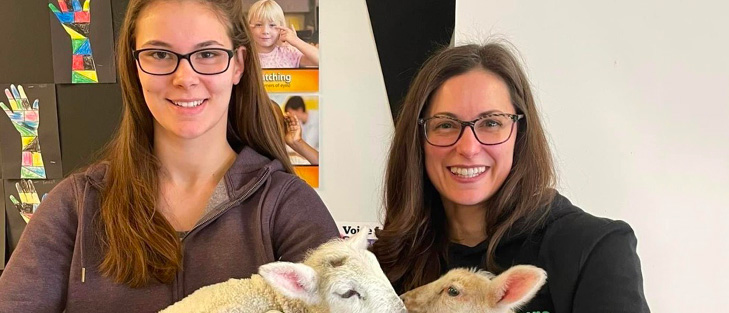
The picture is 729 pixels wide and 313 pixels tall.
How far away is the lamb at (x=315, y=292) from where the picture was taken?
107 centimetres

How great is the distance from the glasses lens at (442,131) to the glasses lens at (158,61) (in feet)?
2.16

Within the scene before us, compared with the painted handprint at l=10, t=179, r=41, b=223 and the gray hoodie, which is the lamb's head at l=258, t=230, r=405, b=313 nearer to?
the gray hoodie

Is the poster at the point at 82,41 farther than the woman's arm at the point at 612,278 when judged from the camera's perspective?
Yes

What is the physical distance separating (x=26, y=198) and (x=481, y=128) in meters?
2.51

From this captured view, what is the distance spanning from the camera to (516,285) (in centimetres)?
117

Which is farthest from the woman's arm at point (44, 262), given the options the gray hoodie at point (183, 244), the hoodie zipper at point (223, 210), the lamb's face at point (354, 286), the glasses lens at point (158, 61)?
the lamb's face at point (354, 286)

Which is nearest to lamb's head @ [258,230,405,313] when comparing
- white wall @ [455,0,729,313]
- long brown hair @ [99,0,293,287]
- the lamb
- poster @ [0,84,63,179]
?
the lamb

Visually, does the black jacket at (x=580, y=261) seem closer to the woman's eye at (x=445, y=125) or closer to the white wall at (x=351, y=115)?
the woman's eye at (x=445, y=125)

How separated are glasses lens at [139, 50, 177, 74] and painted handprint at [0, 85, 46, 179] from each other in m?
1.83

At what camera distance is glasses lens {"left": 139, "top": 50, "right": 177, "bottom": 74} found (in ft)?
4.21

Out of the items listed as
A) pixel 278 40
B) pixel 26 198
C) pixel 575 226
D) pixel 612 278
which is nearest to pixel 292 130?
pixel 278 40

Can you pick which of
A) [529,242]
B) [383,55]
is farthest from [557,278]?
[383,55]

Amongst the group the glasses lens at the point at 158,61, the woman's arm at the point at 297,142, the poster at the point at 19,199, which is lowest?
the poster at the point at 19,199

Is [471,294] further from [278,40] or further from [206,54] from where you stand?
[278,40]
